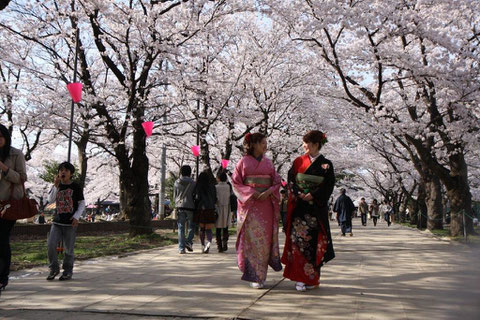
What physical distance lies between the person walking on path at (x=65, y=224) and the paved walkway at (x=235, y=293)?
233 mm

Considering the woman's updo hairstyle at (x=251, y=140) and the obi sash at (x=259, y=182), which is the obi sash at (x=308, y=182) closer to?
the obi sash at (x=259, y=182)

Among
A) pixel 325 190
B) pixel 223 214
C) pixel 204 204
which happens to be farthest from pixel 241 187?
pixel 223 214

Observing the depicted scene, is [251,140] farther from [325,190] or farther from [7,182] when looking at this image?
[7,182]

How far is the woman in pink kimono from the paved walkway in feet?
0.93

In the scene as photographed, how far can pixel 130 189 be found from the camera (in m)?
12.7

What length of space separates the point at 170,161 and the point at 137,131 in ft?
83.3

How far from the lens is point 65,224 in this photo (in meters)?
6.11

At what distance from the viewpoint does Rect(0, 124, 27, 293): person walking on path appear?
4777 millimetres

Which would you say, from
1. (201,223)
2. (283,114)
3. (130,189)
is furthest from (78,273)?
(283,114)

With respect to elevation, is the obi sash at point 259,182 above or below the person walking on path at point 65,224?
above

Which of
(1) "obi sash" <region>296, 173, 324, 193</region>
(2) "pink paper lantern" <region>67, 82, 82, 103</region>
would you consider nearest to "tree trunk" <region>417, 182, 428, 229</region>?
(2) "pink paper lantern" <region>67, 82, 82, 103</region>

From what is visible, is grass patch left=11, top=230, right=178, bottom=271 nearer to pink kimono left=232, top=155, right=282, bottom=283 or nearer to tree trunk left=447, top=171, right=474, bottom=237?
pink kimono left=232, top=155, right=282, bottom=283

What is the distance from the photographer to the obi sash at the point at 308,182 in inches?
221

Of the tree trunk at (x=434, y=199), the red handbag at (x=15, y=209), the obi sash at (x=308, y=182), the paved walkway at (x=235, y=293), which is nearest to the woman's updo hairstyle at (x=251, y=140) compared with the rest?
the obi sash at (x=308, y=182)
